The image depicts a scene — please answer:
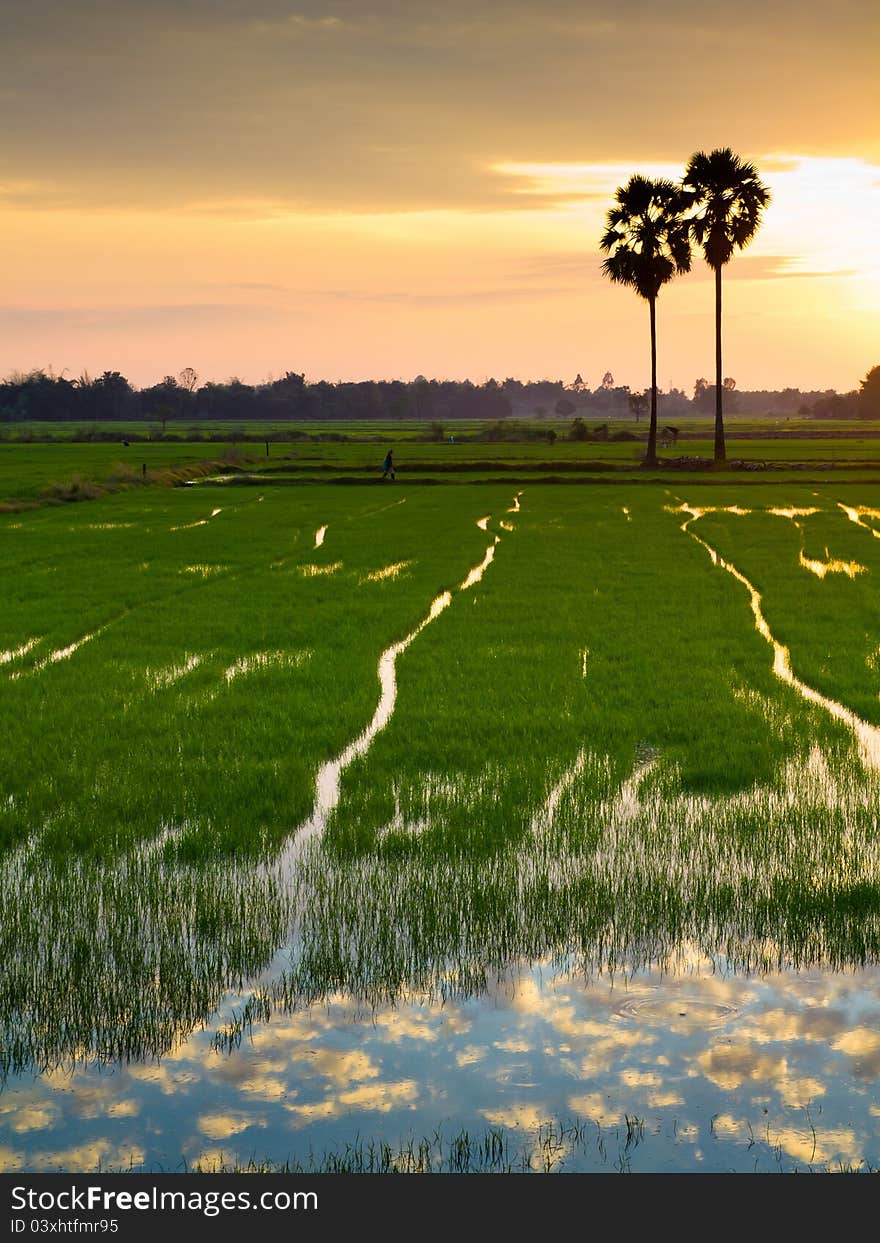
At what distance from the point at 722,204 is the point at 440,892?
69685 mm

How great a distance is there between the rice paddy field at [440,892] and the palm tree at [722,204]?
55778 mm

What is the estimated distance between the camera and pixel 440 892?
7.32 metres

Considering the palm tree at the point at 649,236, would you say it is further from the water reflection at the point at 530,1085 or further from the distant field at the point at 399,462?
the water reflection at the point at 530,1085

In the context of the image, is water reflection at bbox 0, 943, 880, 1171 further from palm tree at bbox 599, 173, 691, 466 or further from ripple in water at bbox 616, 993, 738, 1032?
palm tree at bbox 599, 173, 691, 466

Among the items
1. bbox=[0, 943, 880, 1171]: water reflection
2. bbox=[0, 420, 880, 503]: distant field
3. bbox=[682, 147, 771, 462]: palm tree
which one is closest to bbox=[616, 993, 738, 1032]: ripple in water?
bbox=[0, 943, 880, 1171]: water reflection

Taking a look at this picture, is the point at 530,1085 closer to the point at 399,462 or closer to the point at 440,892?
the point at 440,892

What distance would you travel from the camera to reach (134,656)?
15.5 meters

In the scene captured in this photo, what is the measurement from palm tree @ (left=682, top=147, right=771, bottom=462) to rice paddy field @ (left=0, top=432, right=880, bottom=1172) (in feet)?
183

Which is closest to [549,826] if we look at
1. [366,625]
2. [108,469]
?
[366,625]

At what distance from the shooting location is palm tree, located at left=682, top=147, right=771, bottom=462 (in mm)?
69562

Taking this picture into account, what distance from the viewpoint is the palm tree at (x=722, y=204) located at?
69562 millimetres
